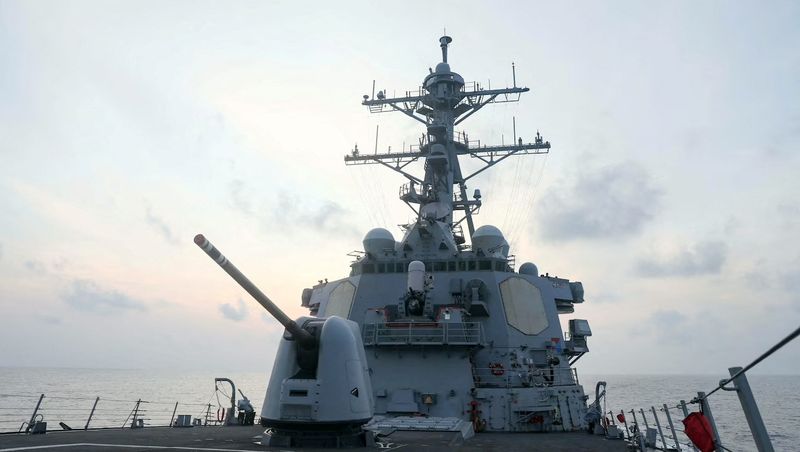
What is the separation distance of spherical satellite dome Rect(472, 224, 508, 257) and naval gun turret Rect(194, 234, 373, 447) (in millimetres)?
8571

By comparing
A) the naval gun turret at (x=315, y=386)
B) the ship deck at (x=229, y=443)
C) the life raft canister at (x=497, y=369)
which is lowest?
the ship deck at (x=229, y=443)

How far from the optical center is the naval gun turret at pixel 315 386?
7.66 metres

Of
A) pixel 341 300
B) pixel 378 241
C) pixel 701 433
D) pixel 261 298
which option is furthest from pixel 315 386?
pixel 378 241

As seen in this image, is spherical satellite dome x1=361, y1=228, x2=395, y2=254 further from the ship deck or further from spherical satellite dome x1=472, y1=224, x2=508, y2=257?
the ship deck

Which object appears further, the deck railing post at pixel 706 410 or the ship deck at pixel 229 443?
the ship deck at pixel 229 443

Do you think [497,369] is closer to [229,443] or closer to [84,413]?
[229,443]

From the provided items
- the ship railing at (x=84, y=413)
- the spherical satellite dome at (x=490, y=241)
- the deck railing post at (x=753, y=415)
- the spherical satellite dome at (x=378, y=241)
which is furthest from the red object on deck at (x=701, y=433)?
the ship railing at (x=84, y=413)

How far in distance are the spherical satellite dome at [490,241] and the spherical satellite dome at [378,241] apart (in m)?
2.62

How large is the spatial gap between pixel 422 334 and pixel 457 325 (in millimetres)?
880

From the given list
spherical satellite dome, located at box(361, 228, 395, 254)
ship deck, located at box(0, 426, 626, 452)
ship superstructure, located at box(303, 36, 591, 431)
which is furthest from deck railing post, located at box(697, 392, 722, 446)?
spherical satellite dome, located at box(361, 228, 395, 254)

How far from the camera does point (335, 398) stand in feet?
25.3

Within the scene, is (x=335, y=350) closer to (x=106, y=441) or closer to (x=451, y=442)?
(x=451, y=442)

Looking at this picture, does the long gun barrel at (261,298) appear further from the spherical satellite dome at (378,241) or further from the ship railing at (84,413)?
the ship railing at (84,413)

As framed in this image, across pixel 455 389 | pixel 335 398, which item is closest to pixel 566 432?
pixel 455 389
